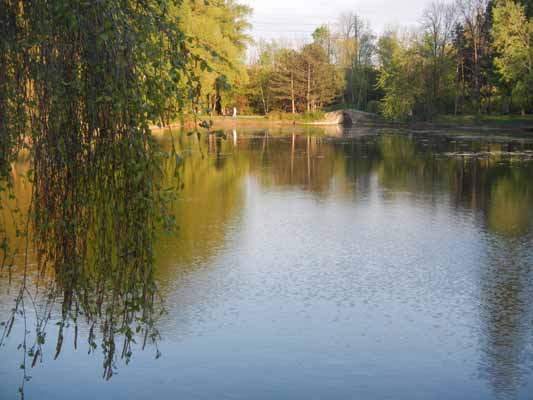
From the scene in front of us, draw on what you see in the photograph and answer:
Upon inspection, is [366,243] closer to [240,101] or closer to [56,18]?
[56,18]

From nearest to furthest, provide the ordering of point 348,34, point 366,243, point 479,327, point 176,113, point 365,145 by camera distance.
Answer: point 176,113 → point 479,327 → point 366,243 → point 365,145 → point 348,34

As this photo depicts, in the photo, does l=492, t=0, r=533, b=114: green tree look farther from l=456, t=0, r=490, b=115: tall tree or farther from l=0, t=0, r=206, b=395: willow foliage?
l=0, t=0, r=206, b=395: willow foliage

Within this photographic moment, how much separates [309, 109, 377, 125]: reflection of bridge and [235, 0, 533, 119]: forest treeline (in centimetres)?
213

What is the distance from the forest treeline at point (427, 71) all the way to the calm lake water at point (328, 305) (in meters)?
33.1

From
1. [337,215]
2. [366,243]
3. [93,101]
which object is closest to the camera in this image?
[93,101]

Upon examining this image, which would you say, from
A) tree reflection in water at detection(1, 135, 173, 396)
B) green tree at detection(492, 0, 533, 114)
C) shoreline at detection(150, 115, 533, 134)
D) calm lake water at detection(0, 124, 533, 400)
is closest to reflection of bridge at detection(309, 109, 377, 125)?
shoreline at detection(150, 115, 533, 134)

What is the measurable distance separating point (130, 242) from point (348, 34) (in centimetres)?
8971

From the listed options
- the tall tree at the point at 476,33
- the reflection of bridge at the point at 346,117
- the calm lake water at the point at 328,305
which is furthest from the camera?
the reflection of bridge at the point at 346,117

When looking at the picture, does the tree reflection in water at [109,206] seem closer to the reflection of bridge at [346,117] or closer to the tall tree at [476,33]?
the tall tree at [476,33]

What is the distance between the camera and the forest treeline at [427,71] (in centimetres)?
5394

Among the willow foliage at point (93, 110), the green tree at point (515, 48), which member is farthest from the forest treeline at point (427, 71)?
the willow foliage at point (93, 110)

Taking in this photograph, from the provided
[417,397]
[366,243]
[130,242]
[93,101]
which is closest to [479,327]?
[417,397]

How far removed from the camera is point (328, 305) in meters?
9.49

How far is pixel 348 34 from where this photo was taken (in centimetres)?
9088
